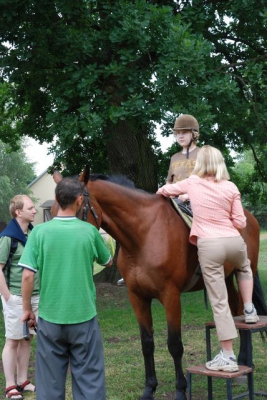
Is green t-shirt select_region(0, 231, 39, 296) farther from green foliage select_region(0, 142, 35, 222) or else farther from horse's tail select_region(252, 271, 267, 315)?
green foliage select_region(0, 142, 35, 222)

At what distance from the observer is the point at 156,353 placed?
8227 millimetres

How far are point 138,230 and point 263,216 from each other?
1926 inches

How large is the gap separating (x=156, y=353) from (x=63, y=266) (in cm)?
435

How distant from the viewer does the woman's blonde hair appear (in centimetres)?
534

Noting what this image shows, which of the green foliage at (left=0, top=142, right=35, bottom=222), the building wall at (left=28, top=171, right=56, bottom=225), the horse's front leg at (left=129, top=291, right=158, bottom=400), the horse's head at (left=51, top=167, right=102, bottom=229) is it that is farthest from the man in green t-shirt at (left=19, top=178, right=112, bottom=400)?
the building wall at (left=28, top=171, right=56, bottom=225)

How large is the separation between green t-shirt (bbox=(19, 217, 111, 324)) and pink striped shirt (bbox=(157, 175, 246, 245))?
1356 millimetres

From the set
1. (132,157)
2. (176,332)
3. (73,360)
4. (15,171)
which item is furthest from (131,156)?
(15,171)

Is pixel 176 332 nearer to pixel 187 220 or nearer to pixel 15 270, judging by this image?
pixel 187 220

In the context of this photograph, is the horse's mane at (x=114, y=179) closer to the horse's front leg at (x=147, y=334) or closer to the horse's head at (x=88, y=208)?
the horse's head at (x=88, y=208)

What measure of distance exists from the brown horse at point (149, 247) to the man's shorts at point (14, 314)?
0.94m

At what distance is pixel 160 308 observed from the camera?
12656 millimetres

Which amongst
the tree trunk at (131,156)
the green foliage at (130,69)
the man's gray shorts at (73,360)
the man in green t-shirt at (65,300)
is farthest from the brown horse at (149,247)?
the tree trunk at (131,156)

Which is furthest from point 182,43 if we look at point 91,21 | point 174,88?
point 91,21

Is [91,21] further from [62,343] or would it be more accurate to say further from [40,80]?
[62,343]
